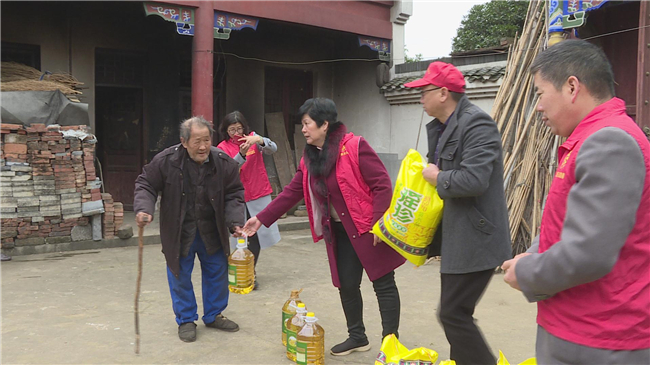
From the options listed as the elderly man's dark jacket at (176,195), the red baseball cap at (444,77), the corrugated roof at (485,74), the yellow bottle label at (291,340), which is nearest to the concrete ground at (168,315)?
the yellow bottle label at (291,340)

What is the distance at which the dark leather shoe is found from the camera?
4453 millimetres

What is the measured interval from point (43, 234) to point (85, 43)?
12.7 feet

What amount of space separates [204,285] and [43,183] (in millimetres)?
4235

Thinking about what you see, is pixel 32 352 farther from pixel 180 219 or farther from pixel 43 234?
pixel 43 234

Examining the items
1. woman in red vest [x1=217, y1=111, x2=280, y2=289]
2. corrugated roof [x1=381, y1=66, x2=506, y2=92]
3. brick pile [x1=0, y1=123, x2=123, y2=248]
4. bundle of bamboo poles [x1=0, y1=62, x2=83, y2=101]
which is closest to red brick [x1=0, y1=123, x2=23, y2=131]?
brick pile [x1=0, y1=123, x2=123, y2=248]

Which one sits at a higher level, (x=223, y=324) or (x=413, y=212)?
(x=413, y=212)

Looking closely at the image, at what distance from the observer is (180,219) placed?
165 inches

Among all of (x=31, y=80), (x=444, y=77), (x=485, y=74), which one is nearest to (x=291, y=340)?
(x=444, y=77)

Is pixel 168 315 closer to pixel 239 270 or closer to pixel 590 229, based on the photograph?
pixel 239 270

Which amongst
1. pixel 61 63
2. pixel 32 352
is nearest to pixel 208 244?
pixel 32 352

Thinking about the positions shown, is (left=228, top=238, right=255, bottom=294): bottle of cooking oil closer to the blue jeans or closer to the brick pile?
the blue jeans

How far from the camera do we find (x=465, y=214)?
283cm

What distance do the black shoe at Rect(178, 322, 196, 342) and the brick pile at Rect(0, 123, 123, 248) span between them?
429 cm

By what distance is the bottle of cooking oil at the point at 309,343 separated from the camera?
11.8ft
